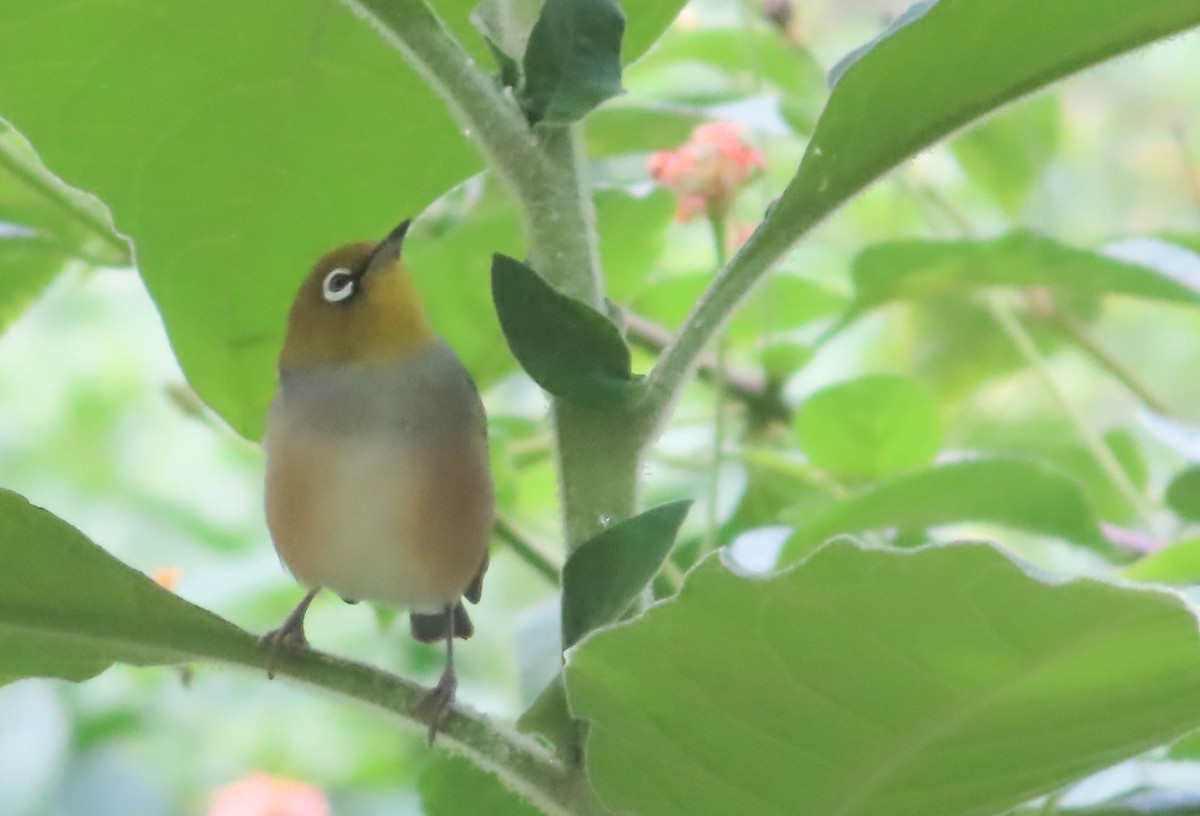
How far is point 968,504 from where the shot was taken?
35.5 inches

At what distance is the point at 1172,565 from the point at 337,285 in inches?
19.7

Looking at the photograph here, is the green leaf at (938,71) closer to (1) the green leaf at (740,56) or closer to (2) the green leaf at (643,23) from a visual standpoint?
(2) the green leaf at (643,23)

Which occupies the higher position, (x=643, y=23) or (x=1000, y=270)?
(x=643, y=23)

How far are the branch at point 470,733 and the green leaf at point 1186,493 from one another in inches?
22.5

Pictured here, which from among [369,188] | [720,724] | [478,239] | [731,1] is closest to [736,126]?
[478,239]

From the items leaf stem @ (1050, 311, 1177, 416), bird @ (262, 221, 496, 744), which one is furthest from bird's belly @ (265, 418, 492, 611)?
leaf stem @ (1050, 311, 1177, 416)

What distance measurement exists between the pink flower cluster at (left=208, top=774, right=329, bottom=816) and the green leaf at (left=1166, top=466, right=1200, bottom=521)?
2.34ft

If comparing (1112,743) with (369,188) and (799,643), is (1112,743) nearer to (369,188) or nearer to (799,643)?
(799,643)

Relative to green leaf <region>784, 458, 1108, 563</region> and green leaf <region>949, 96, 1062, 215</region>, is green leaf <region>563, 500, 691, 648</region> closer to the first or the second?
green leaf <region>784, 458, 1108, 563</region>

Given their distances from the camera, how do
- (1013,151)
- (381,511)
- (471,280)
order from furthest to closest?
1. (1013,151)
2. (471,280)
3. (381,511)

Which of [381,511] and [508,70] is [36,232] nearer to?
[381,511]

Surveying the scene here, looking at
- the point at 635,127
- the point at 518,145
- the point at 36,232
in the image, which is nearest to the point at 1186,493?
the point at 635,127

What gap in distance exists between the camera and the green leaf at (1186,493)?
3.14ft

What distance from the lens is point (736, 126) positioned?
1.03 metres
